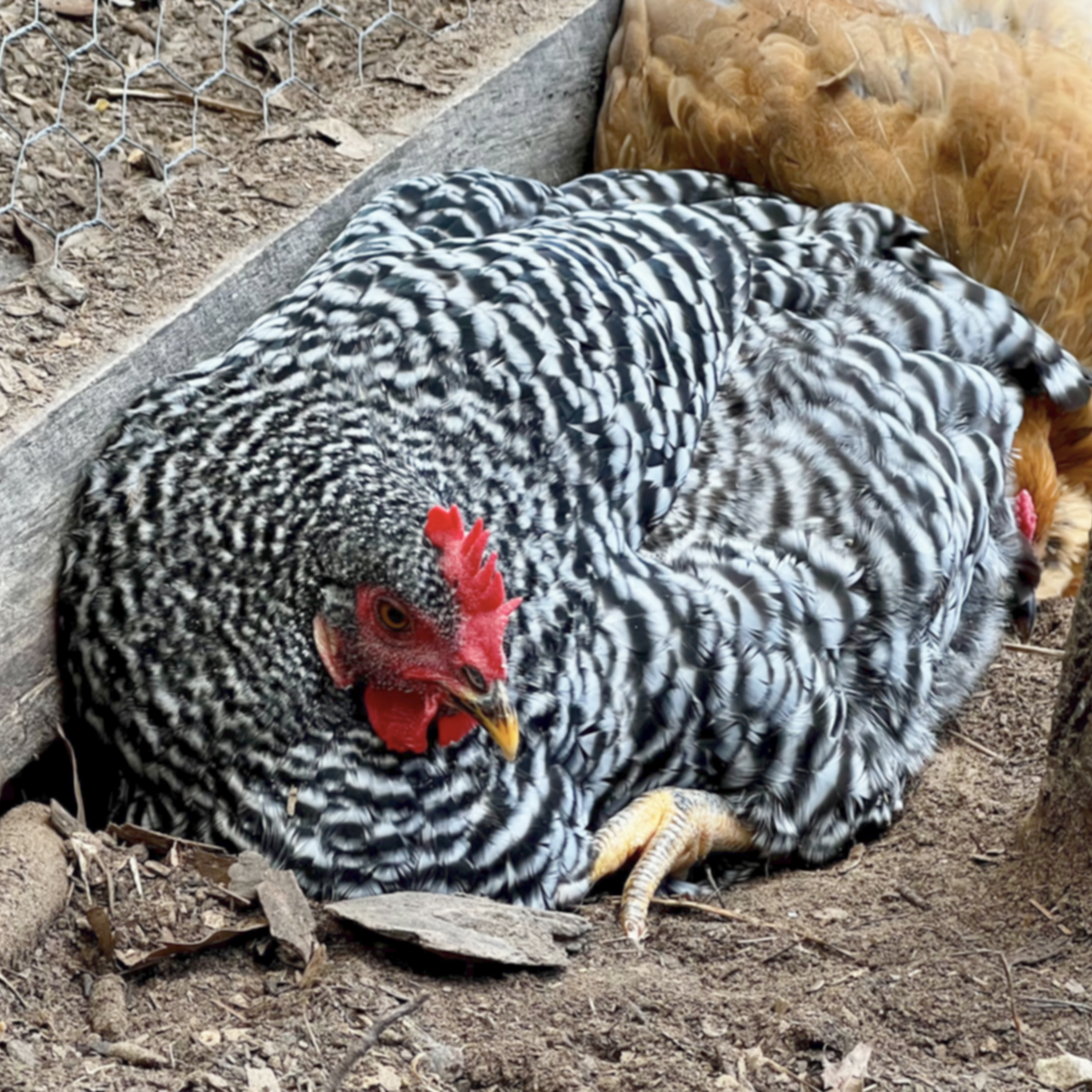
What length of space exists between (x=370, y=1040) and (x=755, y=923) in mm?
653

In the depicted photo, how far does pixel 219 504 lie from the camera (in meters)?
1.97

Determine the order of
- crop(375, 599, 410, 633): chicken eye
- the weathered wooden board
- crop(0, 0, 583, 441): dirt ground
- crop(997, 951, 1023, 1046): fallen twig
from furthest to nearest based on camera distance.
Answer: crop(0, 0, 583, 441): dirt ground → the weathered wooden board → crop(375, 599, 410, 633): chicken eye → crop(997, 951, 1023, 1046): fallen twig

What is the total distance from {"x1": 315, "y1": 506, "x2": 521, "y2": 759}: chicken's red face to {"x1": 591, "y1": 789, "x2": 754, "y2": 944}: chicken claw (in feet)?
1.19

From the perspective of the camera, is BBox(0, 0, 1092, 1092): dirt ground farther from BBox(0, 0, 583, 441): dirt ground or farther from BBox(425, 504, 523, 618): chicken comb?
BBox(425, 504, 523, 618): chicken comb

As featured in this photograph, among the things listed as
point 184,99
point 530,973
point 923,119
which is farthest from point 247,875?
point 923,119

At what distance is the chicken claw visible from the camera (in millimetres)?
2107

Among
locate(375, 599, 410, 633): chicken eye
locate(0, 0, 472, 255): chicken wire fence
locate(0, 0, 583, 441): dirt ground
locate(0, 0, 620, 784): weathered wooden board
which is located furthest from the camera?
locate(0, 0, 472, 255): chicken wire fence

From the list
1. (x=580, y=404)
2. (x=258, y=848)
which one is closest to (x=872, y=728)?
(x=580, y=404)

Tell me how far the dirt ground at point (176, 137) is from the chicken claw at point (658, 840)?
40.8 inches

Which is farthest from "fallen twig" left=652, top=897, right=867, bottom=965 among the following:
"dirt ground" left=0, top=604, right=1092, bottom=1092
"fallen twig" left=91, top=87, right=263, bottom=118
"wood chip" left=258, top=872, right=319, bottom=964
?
"fallen twig" left=91, top=87, right=263, bottom=118

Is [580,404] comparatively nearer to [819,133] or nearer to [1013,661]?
[819,133]

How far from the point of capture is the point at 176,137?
254cm

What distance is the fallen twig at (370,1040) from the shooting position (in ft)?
5.18

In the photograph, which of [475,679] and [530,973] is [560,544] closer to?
[475,679]
